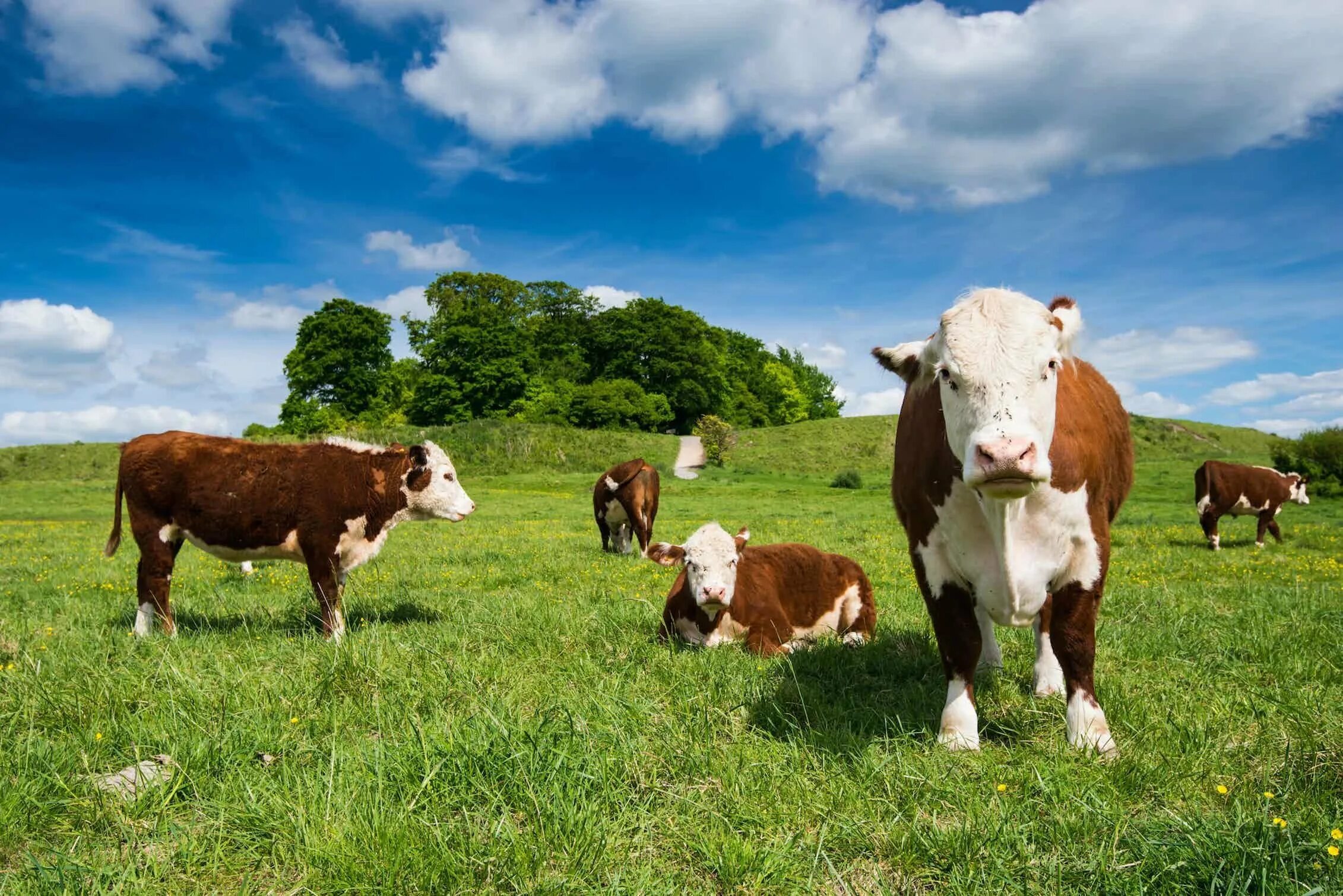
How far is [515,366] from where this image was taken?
2581 inches

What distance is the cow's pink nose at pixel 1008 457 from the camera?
3166mm

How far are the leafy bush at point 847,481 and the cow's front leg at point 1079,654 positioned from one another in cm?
3160

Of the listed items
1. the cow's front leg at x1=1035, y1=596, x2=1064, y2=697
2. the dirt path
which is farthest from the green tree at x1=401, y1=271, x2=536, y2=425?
the cow's front leg at x1=1035, y1=596, x2=1064, y2=697

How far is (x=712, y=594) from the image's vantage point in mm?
6395

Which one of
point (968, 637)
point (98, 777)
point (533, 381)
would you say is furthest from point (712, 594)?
point (533, 381)

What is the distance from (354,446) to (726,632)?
173 inches

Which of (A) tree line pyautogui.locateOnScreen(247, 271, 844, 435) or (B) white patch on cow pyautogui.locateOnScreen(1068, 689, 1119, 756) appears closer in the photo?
(B) white patch on cow pyautogui.locateOnScreen(1068, 689, 1119, 756)

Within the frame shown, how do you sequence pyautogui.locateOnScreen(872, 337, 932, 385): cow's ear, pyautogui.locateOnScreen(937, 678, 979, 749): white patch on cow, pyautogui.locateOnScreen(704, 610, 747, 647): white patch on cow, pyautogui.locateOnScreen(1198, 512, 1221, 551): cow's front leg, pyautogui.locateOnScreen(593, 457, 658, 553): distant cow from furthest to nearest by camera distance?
pyautogui.locateOnScreen(1198, 512, 1221, 551): cow's front leg < pyautogui.locateOnScreen(593, 457, 658, 553): distant cow < pyautogui.locateOnScreen(704, 610, 747, 647): white patch on cow < pyautogui.locateOnScreen(872, 337, 932, 385): cow's ear < pyautogui.locateOnScreen(937, 678, 979, 749): white patch on cow

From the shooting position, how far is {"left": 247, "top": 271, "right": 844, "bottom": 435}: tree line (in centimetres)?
6512

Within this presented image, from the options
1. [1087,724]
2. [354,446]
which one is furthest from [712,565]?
[354,446]

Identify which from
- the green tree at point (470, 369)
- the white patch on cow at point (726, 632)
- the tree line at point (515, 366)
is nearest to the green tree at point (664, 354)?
the tree line at point (515, 366)

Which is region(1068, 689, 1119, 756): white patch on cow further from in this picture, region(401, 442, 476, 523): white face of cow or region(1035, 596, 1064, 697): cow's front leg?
region(401, 442, 476, 523): white face of cow

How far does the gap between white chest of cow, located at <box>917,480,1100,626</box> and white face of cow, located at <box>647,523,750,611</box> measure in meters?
2.53

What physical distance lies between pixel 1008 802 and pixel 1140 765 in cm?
80
